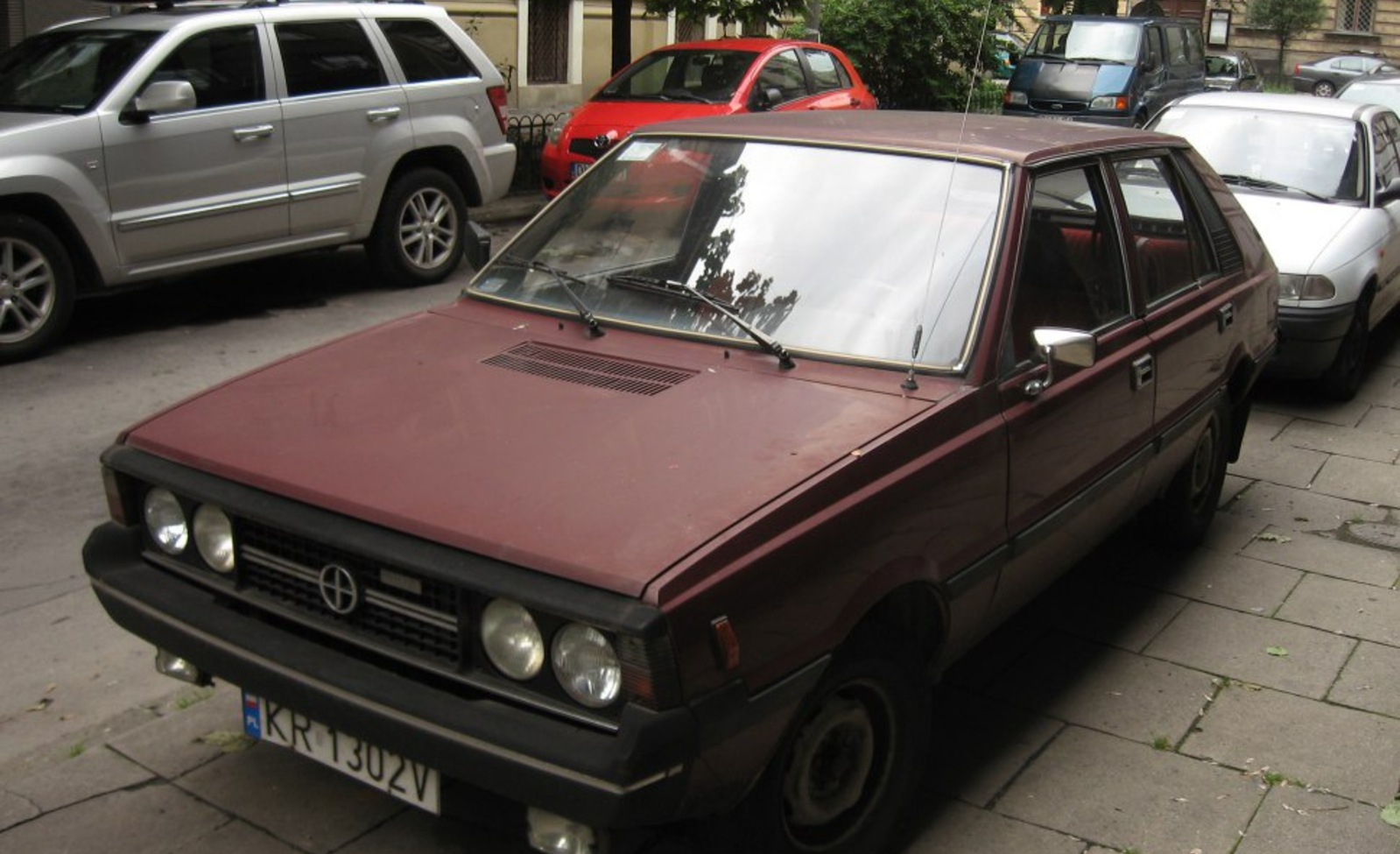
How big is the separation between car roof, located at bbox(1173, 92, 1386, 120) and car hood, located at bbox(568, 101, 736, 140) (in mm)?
4299

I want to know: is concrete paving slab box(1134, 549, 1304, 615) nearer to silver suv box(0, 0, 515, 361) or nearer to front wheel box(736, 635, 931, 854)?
front wheel box(736, 635, 931, 854)

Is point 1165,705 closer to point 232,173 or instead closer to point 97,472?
point 97,472

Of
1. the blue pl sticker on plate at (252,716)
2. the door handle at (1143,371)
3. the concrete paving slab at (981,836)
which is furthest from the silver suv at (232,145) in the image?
the concrete paving slab at (981,836)

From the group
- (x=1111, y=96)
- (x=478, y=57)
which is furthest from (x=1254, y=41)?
(x=478, y=57)

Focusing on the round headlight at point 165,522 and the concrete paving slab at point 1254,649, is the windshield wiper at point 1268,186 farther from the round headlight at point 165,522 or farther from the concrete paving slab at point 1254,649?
the round headlight at point 165,522

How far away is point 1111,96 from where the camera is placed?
784 inches

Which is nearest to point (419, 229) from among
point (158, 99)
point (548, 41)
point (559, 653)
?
point (158, 99)

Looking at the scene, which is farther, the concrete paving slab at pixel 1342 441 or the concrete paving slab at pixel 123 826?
the concrete paving slab at pixel 1342 441

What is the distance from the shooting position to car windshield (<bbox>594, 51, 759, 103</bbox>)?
44.6ft

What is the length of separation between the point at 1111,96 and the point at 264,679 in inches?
724

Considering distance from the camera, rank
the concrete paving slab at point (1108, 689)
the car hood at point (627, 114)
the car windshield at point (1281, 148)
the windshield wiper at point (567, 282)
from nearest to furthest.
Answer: the windshield wiper at point (567, 282), the concrete paving slab at point (1108, 689), the car windshield at point (1281, 148), the car hood at point (627, 114)

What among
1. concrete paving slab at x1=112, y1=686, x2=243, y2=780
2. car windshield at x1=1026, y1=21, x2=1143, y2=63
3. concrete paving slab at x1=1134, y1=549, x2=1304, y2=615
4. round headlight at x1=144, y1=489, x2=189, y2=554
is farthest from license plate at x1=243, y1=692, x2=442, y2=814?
car windshield at x1=1026, y1=21, x2=1143, y2=63

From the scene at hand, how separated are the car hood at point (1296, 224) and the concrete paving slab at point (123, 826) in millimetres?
6601

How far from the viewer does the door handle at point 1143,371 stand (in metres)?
4.81
